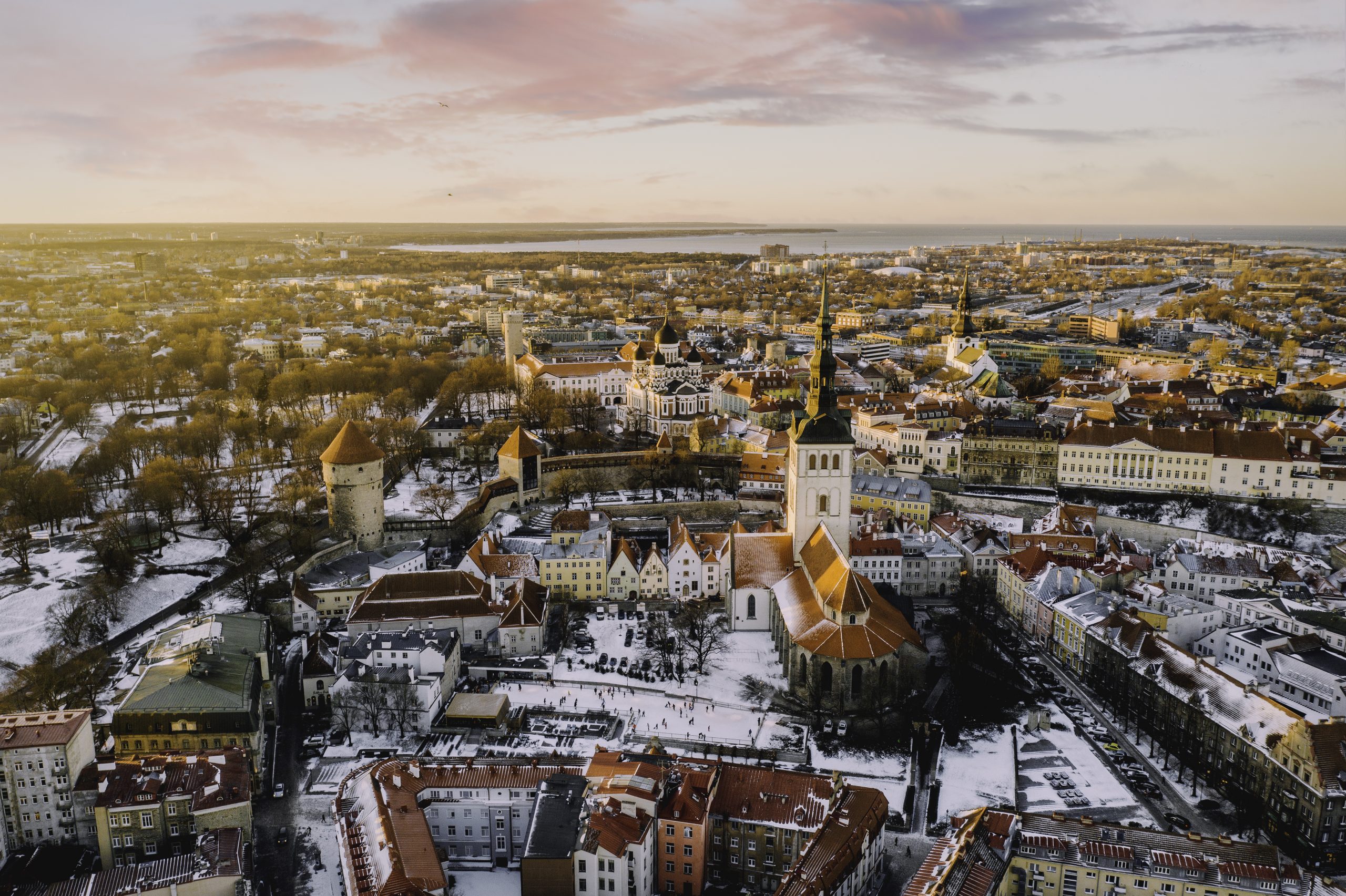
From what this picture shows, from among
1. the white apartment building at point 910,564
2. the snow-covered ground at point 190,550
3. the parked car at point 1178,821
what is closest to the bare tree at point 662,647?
the white apartment building at point 910,564

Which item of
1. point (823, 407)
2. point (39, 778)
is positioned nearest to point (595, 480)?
point (823, 407)

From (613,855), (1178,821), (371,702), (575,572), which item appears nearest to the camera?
(613,855)

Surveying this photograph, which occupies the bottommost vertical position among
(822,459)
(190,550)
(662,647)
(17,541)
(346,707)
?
(662,647)

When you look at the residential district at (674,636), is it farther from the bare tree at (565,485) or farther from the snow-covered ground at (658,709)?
the bare tree at (565,485)

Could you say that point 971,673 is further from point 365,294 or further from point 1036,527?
point 365,294

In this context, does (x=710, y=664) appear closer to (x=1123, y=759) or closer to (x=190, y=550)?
(x=1123, y=759)

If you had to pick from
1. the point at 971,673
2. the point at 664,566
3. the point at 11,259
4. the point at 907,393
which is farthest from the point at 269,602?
the point at 11,259

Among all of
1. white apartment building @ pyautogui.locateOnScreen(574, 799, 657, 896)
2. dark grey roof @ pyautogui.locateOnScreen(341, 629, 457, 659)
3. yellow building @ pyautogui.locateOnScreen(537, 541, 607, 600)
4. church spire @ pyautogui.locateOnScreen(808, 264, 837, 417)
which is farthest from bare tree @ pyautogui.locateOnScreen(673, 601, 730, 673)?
white apartment building @ pyautogui.locateOnScreen(574, 799, 657, 896)

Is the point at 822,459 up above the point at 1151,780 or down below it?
above

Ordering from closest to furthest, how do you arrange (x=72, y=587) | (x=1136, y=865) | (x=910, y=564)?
(x=1136, y=865), (x=72, y=587), (x=910, y=564)
